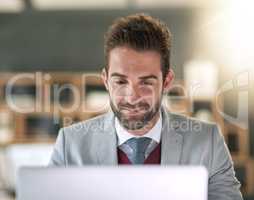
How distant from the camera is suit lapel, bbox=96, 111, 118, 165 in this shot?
187 cm

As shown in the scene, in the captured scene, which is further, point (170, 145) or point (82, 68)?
point (82, 68)

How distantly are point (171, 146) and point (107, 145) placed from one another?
243 mm

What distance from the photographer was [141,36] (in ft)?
6.14

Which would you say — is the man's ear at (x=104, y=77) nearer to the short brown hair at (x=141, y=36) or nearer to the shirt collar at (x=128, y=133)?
the short brown hair at (x=141, y=36)

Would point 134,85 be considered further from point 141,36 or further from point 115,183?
point 115,183

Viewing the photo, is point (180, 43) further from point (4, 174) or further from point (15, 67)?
point (4, 174)

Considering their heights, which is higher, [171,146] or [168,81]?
[168,81]

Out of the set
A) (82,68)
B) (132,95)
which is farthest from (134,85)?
(82,68)

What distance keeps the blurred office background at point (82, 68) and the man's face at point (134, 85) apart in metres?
0.34

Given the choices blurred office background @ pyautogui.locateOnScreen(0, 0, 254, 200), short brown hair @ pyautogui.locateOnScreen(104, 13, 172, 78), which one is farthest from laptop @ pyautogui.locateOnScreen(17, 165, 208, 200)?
blurred office background @ pyautogui.locateOnScreen(0, 0, 254, 200)

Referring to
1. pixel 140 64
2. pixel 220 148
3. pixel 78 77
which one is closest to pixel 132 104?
pixel 140 64

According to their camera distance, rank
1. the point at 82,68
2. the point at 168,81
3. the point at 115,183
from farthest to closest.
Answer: the point at 82,68 → the point at 168,81 → the point at 115,183

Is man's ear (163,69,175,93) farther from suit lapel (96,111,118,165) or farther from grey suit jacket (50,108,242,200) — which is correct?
suit lapel (96,111,118,165)

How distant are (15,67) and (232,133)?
3.60 feet
